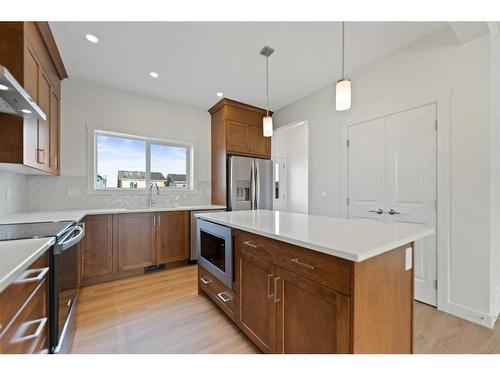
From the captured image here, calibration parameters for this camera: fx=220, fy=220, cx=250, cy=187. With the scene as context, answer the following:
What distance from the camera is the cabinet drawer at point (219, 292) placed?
177 cm

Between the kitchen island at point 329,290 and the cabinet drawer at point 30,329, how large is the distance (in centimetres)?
114

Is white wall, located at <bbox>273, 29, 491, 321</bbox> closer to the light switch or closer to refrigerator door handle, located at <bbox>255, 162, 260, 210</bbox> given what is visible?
the light switch

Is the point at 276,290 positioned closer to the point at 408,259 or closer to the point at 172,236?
the point at 408,259

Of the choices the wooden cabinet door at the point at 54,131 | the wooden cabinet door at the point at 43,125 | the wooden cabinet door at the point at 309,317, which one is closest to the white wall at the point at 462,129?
the wooden cabinet door at the point at 309,317

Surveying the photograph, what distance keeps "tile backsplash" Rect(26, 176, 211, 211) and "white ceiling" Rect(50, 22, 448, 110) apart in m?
1.44

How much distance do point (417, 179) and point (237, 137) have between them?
2692 mm

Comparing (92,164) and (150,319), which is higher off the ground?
(92,164)

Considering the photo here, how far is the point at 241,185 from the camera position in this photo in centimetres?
392

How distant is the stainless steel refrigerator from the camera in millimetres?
3822

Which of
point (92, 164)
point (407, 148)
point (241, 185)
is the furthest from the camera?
point (241, 185)

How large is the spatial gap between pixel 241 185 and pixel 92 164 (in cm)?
227

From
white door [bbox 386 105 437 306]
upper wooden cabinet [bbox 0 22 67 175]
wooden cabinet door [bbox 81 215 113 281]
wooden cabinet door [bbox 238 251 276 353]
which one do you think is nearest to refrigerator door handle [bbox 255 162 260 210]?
white door [bbox 386 105 437 306]
